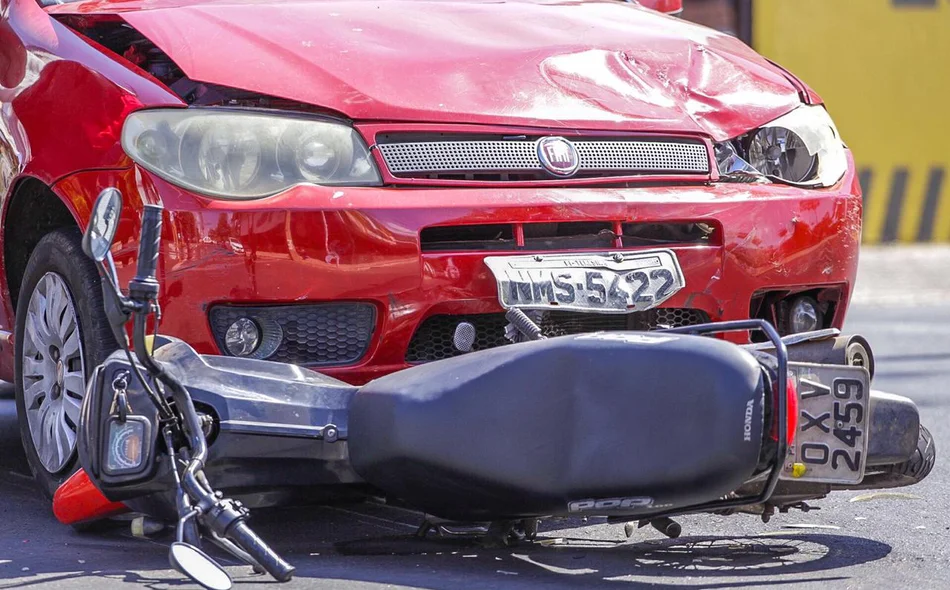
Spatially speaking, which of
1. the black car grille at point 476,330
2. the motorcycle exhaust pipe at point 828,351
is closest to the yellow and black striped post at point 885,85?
the black car grille at point 476,330

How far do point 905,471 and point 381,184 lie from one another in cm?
140

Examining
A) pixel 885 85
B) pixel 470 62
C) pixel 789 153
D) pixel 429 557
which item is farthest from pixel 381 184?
pixel 885 85

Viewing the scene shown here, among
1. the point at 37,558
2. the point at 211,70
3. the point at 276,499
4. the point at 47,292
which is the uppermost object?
the point at 211,70

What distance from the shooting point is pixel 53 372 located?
409cm

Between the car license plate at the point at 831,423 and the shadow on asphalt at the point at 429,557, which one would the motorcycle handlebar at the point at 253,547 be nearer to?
the shadow on asphalt at the point at 429,557

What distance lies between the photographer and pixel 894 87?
14.9m

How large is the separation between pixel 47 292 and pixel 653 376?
1.72 m

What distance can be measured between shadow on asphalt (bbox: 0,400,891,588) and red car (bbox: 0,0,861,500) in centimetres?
34

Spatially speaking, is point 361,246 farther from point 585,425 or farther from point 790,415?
point 790,415

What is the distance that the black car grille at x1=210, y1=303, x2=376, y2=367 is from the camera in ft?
12.2

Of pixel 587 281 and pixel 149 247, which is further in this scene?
pixel 587 281

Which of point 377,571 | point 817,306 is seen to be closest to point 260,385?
point 377,571

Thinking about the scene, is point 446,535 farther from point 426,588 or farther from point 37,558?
point 37,558

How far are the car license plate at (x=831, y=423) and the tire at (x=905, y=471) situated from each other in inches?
11.6
